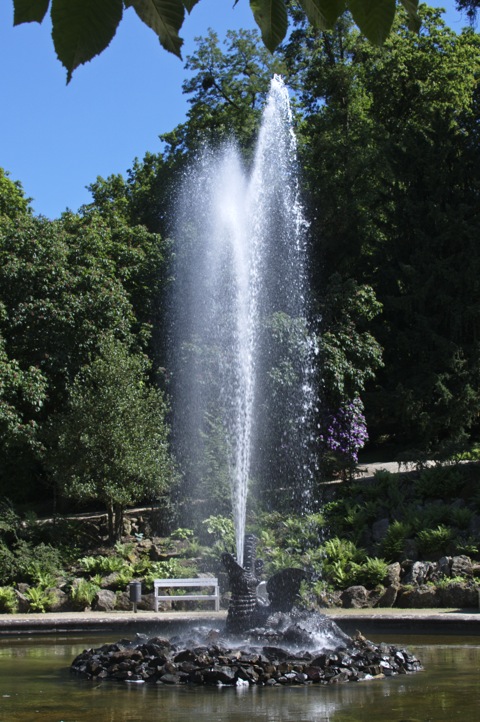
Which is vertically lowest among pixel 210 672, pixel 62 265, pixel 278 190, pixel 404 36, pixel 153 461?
pixel 210 672

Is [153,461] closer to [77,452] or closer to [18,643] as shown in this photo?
[77,452]

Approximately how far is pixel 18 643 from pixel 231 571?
375 cm

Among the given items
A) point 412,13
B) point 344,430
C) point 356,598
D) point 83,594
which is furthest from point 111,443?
point 412,13

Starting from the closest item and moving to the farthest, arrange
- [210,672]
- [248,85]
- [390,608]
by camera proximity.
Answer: [210,672] < [390,608] < [248,85]

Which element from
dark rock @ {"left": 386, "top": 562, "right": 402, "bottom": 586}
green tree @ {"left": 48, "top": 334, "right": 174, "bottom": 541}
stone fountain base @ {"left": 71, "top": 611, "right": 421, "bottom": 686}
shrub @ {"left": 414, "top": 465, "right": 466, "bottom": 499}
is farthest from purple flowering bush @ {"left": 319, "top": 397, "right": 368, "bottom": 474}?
stone fountain base @ {"left": 71, "top": 611, "right": 421, "bottom": 686}

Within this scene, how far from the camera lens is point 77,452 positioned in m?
20.1

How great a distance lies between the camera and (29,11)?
136 centimetres

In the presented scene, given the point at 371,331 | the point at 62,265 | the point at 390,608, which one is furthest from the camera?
the point at 371,331

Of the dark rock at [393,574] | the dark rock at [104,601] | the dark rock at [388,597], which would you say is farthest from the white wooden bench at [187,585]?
the dark rock at [393,574]

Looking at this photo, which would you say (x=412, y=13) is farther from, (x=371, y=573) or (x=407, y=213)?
(x=407, y=213)

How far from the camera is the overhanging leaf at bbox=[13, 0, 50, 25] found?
1.34m

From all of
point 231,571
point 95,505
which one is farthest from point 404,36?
point 231,571

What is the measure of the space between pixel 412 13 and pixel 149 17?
51 cm

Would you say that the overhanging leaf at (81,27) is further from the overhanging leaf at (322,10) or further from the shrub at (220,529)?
the shrub at (220,529)
